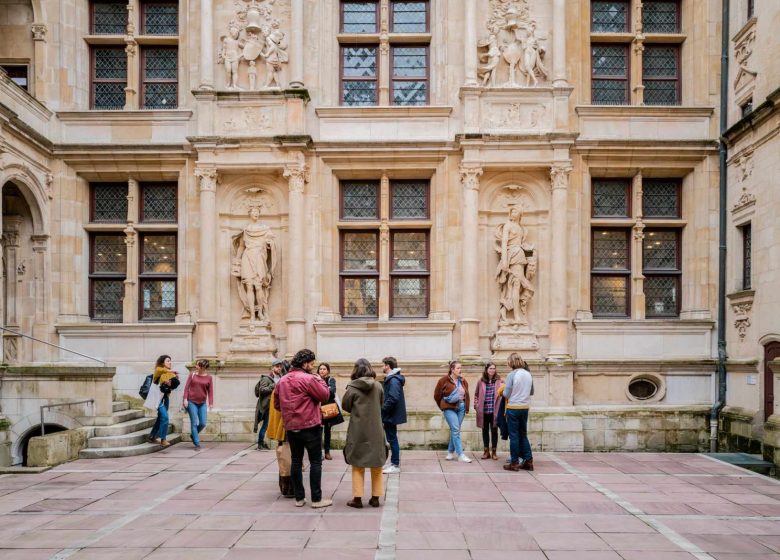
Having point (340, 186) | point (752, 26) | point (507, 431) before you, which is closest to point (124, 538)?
point (507, 431)

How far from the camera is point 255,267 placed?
43.1 ft

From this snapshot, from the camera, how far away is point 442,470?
1014 cm

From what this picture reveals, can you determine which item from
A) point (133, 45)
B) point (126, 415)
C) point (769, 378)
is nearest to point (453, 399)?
point (769, 378)

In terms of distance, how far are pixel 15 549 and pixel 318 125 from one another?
976cm

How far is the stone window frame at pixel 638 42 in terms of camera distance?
13609 mm

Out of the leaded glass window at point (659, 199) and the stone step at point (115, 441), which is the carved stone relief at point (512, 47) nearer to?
the leaded glass window at point (659, 199)

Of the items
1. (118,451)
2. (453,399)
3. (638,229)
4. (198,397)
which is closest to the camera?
(453,399)

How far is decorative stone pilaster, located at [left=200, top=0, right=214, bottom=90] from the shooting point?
13.2m

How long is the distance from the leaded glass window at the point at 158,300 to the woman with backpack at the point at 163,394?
2298mm

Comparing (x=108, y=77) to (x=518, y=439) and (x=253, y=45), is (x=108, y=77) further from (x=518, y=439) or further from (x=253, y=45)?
(x=518, y=439)

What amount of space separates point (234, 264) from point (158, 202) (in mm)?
2634

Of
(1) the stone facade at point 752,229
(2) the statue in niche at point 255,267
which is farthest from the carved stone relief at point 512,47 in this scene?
(2) the statue in niche at point 255,267

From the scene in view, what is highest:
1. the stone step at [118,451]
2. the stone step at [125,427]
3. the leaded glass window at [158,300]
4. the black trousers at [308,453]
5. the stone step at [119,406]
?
the leaded glass window at [158,300]

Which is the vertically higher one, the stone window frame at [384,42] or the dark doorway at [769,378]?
the stone window frame at [384,42]
